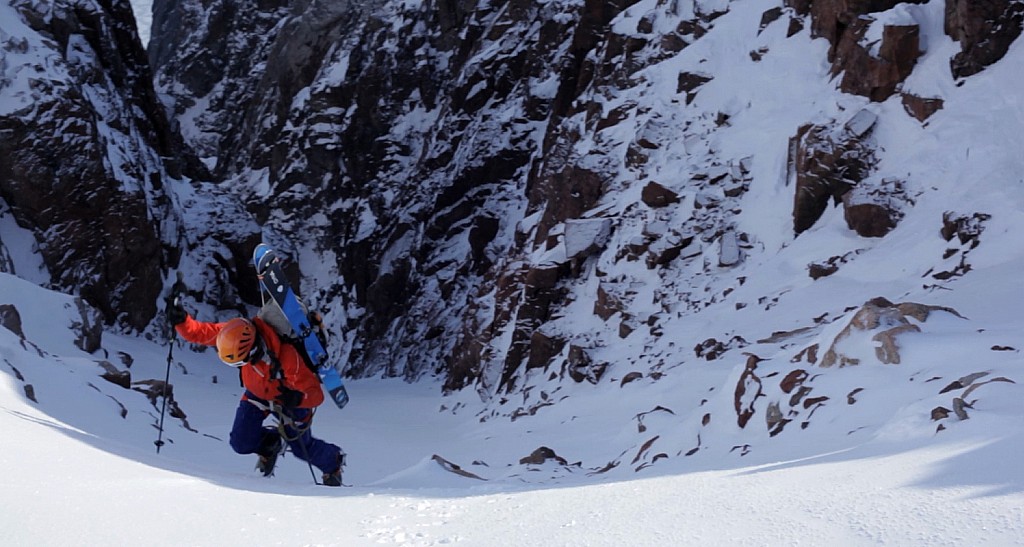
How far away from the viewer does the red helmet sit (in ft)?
19.1

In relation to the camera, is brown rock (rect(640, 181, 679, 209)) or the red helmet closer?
the red helmet

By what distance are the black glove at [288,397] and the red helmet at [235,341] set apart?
44 cm

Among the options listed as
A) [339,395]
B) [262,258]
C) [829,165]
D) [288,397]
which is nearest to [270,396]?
[288,397]

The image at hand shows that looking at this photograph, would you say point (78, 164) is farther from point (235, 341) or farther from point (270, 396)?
point (235, 341)

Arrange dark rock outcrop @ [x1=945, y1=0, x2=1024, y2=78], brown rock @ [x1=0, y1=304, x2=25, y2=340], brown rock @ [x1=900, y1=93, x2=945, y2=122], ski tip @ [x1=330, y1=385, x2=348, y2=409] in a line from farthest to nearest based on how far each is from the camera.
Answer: brown rock @ [x1=900, y1=93, x2=945, y2=122] < dark rock outcrop @ [x1=945, y1=0, x2=1024, y2=78] < brown rock @ [x1=0, y1=304, x2=25, y2=340] < ski tip @ [x1=330, y1=385, x2=348, y2=409]

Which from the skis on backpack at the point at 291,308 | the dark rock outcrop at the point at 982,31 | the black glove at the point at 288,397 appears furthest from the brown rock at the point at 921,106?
the black glove at the point at 288,397

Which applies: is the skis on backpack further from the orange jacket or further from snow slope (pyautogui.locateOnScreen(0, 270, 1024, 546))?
snow slope (pyautogui.locateOnScreen(0, 270, 1024, 546))

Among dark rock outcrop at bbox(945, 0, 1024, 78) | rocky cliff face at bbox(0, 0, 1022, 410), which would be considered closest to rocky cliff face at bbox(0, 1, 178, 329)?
rocky cliff face at bbox(0, 0, 1022, 410)

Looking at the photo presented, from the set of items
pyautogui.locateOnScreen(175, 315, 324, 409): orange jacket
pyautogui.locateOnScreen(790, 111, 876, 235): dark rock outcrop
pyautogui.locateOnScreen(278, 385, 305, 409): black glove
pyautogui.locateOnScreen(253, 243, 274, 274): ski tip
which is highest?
pyautogui.locateOnScreen(253, 243, 274, 274): ski tip

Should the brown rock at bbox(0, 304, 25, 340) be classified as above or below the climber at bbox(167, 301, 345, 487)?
below

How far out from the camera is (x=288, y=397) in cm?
630

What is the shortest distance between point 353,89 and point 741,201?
32015mm

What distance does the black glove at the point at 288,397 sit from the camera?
628 cm

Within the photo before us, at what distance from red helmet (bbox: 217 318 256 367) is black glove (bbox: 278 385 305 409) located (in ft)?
1.46
